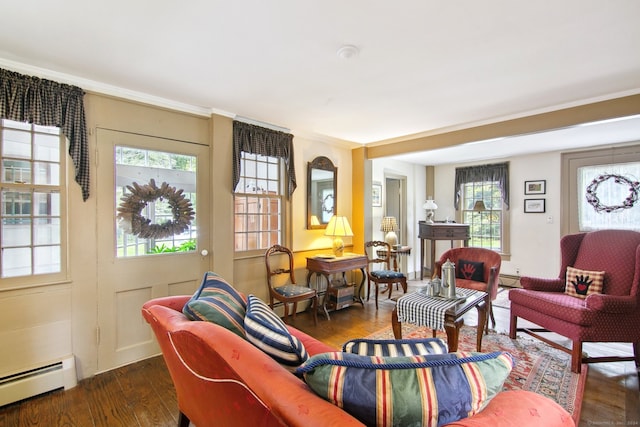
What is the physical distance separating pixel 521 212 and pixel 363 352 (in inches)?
212

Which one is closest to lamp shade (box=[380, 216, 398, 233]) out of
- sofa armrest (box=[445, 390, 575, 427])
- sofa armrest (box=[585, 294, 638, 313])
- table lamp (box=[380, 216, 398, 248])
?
table lamp (box=[380, 216, 398, 248])

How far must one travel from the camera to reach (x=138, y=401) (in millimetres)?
2082

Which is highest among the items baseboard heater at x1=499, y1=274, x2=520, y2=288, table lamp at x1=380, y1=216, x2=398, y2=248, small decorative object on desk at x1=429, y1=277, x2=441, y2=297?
table lamp at x1=380, y1=216, x2=398, y2=248

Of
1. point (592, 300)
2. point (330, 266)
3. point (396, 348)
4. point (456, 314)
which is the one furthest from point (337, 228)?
point (396, 348)

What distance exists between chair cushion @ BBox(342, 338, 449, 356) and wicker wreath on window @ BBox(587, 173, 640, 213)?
5045 millimetres

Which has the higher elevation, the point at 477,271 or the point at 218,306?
the point at 218,306

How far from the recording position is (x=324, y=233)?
4.08m

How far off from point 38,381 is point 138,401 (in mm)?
725

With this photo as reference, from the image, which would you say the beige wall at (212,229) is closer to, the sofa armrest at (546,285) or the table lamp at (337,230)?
the table lamp at (337,230)

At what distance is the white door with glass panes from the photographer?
2457 millimetres

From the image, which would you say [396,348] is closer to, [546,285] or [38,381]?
[38,381]

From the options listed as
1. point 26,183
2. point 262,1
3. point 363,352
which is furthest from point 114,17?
point 363,352

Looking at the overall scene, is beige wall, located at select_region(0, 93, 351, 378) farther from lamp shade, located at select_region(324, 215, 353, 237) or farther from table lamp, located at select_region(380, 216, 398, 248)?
table lamp, located at select_region(380, 216, 398, 248)

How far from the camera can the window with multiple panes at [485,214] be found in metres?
5.56
